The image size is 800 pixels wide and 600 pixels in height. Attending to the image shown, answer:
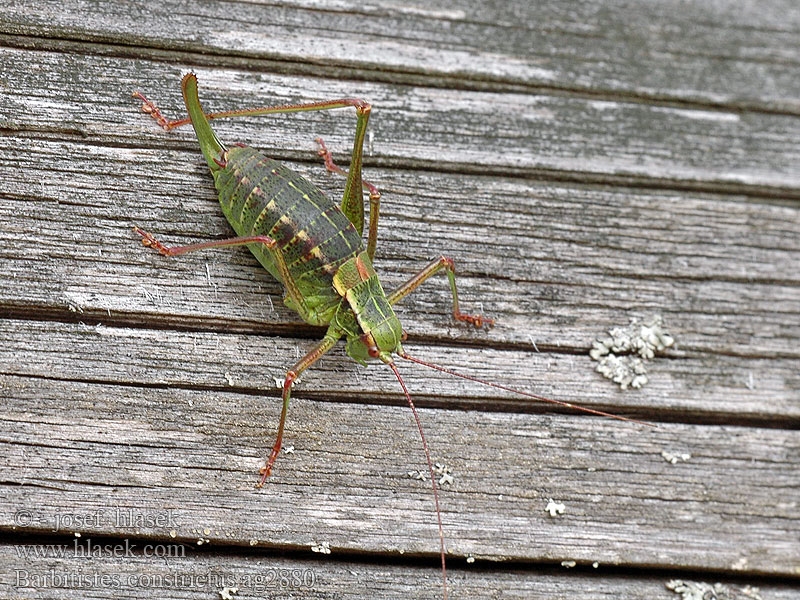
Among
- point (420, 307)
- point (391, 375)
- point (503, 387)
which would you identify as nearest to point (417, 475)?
point (391, 375)

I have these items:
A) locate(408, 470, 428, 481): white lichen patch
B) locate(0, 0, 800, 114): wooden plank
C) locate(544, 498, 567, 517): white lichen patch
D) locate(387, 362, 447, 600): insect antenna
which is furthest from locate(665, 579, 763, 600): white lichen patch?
locate(0, 0, 800, 114): wooden plank

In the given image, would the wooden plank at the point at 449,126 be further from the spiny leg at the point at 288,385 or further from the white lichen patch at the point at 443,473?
the white lichen patch at the point at 443,473

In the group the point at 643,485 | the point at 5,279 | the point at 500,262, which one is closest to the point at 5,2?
the point at 5,279

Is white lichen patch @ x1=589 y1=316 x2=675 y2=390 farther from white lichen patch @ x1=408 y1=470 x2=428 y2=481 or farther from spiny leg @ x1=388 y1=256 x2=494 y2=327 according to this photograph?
white lichen patch @ x1=408 y1=470 x2=428 y2=481

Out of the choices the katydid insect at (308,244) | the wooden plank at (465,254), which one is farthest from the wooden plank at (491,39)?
the wooden plank at (465,254)

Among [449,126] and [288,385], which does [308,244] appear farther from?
[449,126]
